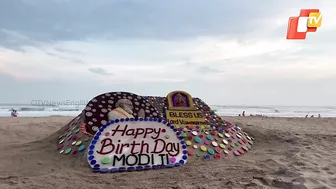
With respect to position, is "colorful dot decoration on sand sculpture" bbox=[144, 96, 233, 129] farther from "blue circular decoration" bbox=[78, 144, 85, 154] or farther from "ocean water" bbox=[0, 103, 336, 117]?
"ocean water" bbox=[0, 103, 336, 117]

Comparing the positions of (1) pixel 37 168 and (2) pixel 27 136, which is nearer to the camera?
(1) pixel 37 168

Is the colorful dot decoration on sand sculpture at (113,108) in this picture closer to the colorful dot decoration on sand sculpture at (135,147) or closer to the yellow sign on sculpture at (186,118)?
the colorful dot decoration on sand sculpture at (135,147)

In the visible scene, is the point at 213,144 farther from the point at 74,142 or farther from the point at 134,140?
the point at 74,142

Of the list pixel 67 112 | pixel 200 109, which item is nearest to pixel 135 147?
pixel 200 109

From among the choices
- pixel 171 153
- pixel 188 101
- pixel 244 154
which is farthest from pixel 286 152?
pixel 188 101

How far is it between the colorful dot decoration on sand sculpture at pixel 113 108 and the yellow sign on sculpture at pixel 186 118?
44.5 inches

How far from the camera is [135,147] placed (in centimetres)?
387

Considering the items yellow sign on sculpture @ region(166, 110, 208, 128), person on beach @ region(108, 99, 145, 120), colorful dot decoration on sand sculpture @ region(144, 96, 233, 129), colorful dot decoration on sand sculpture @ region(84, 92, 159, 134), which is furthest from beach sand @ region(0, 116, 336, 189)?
yellow sign on sculpture @ region(166, 110, 208, 128)

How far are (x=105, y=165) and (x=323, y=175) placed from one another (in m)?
2.71

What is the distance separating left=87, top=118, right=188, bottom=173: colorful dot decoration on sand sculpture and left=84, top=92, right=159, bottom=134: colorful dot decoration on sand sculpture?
2.02 feet

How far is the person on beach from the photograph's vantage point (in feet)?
15.3

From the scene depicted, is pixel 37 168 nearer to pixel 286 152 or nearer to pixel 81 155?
pixel 81 155

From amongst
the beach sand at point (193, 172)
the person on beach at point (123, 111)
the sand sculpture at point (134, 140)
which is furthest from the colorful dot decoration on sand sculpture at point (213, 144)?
the person on beach at point (123, 111)

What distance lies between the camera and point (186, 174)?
3338 millimetres
